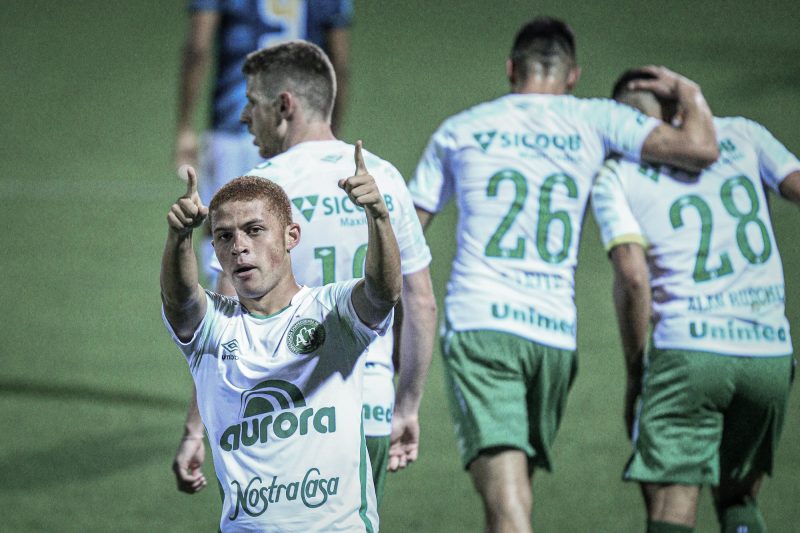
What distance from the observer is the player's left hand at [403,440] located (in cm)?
453

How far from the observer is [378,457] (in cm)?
435

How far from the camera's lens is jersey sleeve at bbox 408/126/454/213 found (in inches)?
→ 212

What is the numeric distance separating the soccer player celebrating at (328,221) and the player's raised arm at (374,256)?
0.62 m

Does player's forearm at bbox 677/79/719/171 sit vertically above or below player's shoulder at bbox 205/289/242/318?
above

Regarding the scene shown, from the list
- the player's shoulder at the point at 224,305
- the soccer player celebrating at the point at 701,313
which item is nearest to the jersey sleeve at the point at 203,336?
the player's shoulder at the point at 224,305

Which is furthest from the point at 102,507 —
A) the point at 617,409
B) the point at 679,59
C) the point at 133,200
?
the point at 679,59

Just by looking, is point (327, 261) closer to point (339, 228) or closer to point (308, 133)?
point (339, 228)

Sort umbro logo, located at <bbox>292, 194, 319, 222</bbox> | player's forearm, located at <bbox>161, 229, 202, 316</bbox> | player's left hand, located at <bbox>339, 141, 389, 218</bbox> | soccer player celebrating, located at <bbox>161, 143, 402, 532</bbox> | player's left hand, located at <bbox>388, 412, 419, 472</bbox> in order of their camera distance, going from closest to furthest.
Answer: player's left hand, located at <bbox>339, 141, 389, 218</bbox>, player's forearm, located at <bbox>161, 229, 202, 316</bbox>, soccer player celebrating, located at <bbox>161, 143, 402, 532</bbox>, umbro logo, located at <bbox>292, 194, 319, 222</bbox>, player's left hand, located at <bbox>388, 412, 419, 472</bbox>

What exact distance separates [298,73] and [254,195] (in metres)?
0.93

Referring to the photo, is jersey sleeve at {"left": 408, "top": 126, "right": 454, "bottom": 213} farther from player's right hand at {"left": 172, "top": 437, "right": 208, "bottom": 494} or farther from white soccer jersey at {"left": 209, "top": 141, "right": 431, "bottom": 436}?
player's right hand at {"left": 172, "top": 437, "right": 208, "bottom": 494}

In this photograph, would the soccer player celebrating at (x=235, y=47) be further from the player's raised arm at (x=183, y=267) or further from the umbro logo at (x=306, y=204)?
the player's raised arm at (x=183, y=267)

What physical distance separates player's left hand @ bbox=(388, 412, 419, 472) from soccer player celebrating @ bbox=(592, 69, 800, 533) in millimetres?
982

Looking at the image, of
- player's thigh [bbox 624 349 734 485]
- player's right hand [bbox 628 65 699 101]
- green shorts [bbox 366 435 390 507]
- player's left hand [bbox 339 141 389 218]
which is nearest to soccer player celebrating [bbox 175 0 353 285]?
player's right hand [bbox 628 65 699 101]

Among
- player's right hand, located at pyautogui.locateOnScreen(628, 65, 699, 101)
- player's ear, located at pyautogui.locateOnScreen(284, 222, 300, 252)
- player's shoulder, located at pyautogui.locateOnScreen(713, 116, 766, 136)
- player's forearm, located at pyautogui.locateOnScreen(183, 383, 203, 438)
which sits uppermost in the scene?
player's right hand, located at pyautogui.locateOnScreen(628, 65, 699, 101)
